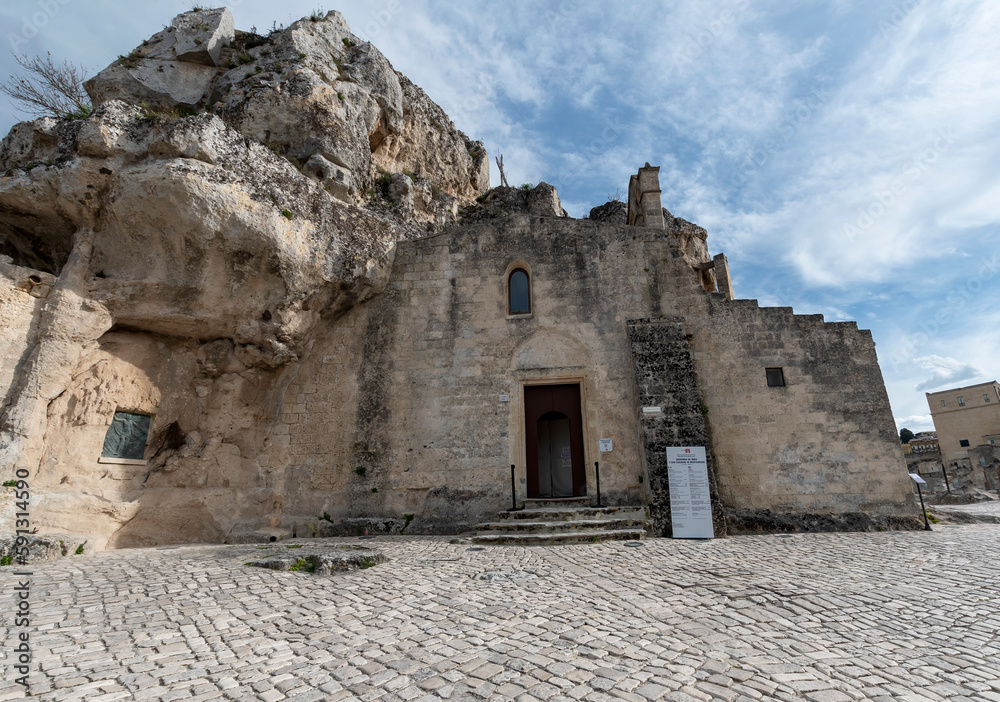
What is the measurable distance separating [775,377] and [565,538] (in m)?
5.64

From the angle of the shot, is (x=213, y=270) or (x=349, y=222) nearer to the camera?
(x=213, y=270)

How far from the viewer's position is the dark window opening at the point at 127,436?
8750 mm

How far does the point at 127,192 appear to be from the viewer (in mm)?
8461

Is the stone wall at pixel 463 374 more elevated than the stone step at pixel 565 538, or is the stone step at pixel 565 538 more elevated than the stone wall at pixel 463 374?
the stone wall at pixel 463 374

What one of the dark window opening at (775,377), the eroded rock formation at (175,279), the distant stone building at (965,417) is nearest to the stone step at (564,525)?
the dark window opening at (775,377)

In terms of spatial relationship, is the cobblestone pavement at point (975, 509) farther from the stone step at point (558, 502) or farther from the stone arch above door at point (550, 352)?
the stone arch above door at point (550, 352)

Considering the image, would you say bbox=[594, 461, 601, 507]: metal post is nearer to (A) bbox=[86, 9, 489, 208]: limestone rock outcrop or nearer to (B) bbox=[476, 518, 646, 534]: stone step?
(B) bbox=[476, 518, 646, 534]: stone step

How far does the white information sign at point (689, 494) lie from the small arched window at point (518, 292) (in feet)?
14.9

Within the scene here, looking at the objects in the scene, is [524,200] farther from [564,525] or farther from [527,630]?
[527,630]

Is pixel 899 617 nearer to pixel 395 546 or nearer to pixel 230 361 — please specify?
pixel 395 546

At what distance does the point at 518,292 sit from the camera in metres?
11.7

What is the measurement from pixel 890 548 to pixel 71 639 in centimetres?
958

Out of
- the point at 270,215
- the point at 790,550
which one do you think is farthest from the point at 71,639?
the point at 790,550

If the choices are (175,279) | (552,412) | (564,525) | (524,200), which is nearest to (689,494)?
(564,525)
